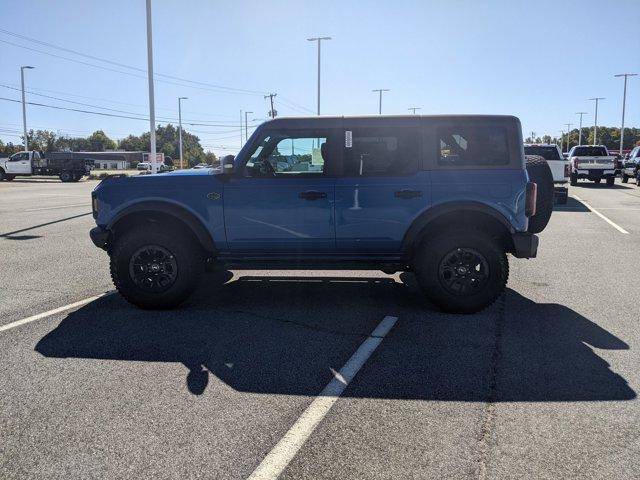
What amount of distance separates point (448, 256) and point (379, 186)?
38.4 inches

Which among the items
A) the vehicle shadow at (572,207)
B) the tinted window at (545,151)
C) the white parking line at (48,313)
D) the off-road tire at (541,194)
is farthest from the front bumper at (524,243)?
the tinted window at (545,151)

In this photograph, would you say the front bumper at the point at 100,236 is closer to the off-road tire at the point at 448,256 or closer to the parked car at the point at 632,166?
the off-road tire at the point at 448,256

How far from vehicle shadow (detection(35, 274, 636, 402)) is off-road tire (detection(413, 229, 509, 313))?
0.16 meters

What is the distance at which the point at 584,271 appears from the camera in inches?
300

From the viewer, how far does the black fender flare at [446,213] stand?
5336mm

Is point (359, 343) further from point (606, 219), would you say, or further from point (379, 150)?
point (606, 219)

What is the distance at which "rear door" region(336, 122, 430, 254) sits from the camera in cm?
540

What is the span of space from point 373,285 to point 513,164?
2.32m

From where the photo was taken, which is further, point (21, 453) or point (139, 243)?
point (139, 243)

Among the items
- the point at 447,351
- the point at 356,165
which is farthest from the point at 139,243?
the point at 447,351

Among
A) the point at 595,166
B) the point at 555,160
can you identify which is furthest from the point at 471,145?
the point at 595,166

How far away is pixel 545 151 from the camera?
18.6 metres

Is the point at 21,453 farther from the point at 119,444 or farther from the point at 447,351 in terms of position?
the point at 447,351

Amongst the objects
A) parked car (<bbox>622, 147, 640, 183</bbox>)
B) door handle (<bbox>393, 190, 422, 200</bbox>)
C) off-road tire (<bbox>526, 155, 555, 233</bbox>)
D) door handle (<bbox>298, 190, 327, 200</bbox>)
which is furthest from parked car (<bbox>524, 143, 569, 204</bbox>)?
door handle (<bbox>298, 190, 327, 200</bbox>)
